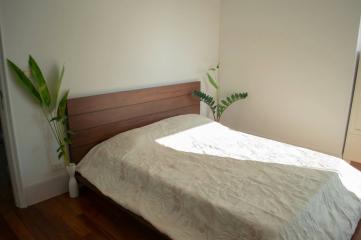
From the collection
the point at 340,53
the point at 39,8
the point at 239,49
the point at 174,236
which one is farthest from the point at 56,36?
the point at 340,53

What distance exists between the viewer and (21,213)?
7.38 feet

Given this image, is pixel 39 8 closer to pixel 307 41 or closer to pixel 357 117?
pixel 307 41

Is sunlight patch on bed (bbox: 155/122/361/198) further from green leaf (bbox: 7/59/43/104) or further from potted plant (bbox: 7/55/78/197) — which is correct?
green leaf (bbox: 7/59/43/104)

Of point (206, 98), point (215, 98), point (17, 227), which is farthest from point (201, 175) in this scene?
point (215, 98)

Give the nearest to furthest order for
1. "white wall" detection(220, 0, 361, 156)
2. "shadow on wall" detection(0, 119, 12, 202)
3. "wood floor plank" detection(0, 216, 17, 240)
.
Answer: "wood floor plank" detection(0, 216, 17, 240)
"shadow on wall" detection(0, 119, 12, 202)
"white wall" detection(220, 0, 361, 156)

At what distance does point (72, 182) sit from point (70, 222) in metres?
0.40

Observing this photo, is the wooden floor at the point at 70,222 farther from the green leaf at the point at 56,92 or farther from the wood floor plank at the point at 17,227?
the green leaf at the point at 56,92

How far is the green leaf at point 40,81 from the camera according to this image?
6.86ft

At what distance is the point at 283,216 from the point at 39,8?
86.9 inches

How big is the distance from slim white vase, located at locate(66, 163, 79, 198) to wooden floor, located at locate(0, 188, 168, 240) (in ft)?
0.20

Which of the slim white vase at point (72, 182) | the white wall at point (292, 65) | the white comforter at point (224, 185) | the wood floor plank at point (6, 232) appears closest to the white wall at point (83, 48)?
the slim white vase at point (72, 182)

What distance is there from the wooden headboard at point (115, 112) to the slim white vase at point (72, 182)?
0.10 m

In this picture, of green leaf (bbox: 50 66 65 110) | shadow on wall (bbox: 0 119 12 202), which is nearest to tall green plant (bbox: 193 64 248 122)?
green leaf (bbox: 50 66 65 110)

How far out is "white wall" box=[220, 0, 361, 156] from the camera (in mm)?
2820
